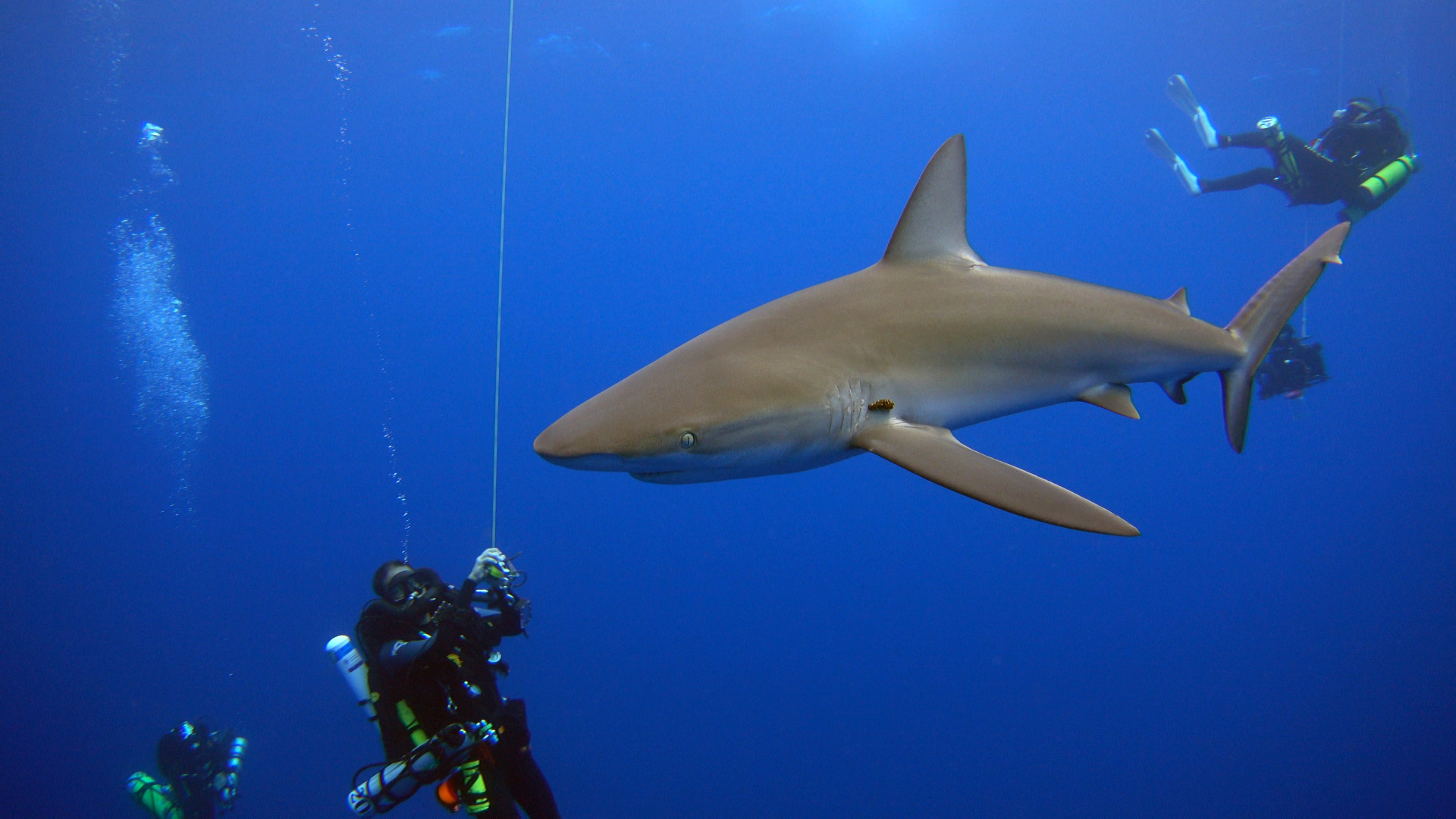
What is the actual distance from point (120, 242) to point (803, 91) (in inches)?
1377

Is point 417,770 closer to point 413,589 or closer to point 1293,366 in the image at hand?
point 413,589

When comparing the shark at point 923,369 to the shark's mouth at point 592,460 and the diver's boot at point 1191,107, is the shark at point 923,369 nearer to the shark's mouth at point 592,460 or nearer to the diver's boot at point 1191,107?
the shark's mouth at point 592,460

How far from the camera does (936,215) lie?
8.22 feet

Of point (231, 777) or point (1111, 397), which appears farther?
point (231, 777)

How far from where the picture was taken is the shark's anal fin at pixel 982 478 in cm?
142

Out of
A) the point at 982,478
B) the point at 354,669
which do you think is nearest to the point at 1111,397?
the point at 982,478

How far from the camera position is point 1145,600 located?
25.7 meters

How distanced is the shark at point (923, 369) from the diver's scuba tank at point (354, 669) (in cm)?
364

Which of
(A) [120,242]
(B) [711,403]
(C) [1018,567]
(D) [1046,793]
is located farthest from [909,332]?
(A) [120,242]

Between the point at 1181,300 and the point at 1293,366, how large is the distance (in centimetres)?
699

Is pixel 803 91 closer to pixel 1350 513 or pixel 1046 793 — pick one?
pixel 1046 793

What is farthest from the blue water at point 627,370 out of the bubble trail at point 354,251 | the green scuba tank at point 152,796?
the green scuba tank at point 152,796

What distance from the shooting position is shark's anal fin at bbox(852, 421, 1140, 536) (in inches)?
55.8

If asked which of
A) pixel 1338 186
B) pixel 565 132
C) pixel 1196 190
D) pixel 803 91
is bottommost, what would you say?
pixel 1338 186
